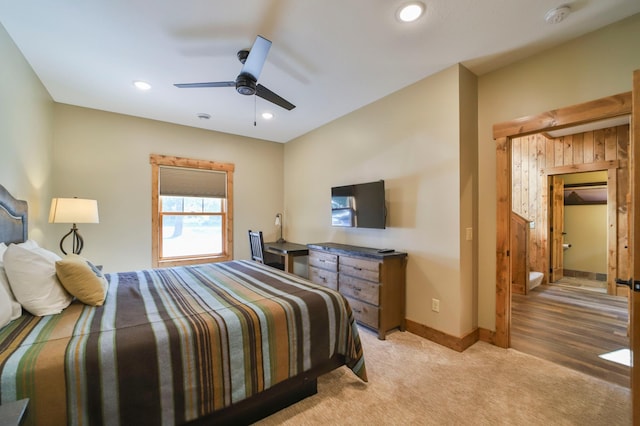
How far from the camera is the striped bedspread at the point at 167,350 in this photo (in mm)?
1093

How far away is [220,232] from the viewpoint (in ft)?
15.5

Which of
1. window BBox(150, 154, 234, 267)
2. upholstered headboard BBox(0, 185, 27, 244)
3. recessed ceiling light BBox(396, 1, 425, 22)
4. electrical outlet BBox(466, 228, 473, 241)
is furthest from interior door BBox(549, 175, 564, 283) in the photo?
upholstered headboard BBox(0, 185, 27, 244)

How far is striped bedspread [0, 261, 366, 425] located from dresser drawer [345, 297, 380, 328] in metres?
0.86

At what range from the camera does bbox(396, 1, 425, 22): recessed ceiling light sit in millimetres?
1842

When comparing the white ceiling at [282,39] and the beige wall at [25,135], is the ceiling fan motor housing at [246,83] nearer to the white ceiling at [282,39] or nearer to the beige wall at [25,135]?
the white ceiling at [282,39]

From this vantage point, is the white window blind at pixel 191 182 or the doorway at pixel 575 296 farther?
the white window blind at pixel 191 182

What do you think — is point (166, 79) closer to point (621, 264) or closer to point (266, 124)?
point (266, 124)

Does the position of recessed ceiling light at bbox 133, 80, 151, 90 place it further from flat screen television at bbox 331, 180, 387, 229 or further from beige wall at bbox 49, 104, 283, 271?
flat screen television at bbox 331, 180, 387, 229

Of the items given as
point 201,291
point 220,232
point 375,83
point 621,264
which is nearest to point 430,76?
point 375,83

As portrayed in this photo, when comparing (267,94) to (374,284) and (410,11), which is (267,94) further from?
(374,284)

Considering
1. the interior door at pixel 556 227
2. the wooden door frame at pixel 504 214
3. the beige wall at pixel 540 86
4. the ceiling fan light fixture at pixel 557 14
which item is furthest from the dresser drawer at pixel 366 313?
the interior door at pixel 556 227

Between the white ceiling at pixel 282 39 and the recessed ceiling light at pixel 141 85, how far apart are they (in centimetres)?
7

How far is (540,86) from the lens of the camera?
240 centimetres

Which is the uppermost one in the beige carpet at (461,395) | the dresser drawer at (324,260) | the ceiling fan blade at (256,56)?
the ceiling fan blade at (256,56)
